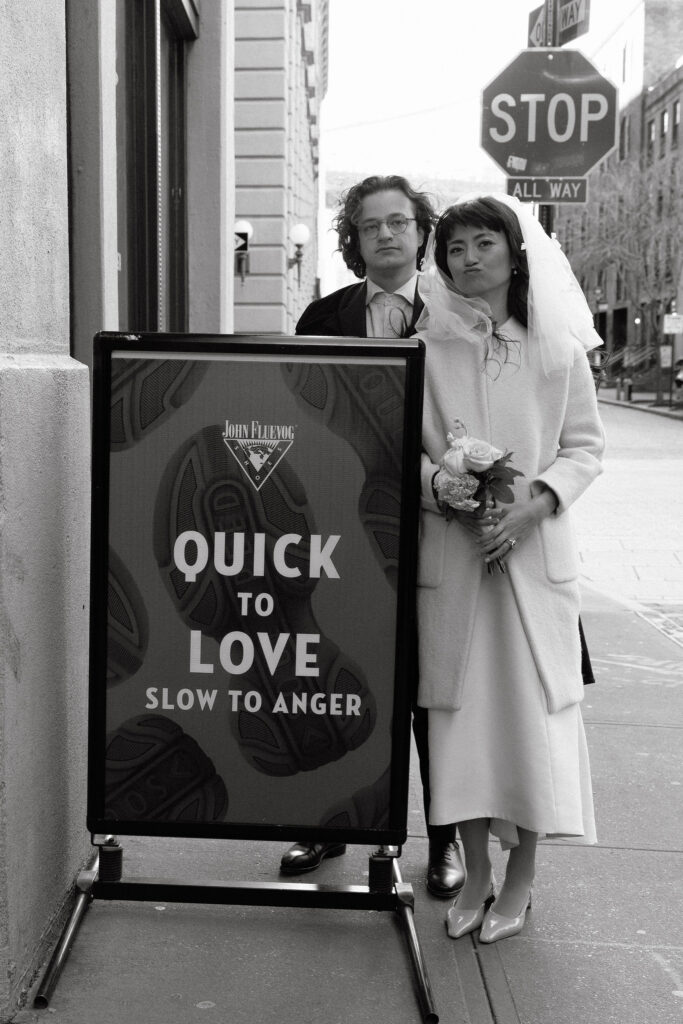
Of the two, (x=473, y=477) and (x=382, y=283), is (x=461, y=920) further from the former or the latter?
(x=382, y=283)

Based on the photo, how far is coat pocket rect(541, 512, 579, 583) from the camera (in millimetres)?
3291

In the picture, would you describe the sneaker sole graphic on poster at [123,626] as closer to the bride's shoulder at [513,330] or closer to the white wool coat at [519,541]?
the white wool coat at [519,541]

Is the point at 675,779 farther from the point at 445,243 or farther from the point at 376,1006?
the point at 445,243

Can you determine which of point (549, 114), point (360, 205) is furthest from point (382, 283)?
point (549, 114)

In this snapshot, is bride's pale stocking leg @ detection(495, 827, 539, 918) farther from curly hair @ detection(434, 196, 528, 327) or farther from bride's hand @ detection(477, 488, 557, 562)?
curly hair @ detection(434, 196, 528, 327)

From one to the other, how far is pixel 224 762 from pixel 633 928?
132 centimetres

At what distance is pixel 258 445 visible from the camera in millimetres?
3047

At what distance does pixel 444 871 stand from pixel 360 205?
213 cm

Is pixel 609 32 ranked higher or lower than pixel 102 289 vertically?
higher

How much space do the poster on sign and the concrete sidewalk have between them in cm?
34

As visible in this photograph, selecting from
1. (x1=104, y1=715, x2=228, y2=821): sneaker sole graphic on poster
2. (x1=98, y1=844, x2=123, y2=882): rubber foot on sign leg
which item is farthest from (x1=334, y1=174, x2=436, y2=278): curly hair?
(x1=98, y1=844, x2=123, y2=882): rubber foot on sign leg

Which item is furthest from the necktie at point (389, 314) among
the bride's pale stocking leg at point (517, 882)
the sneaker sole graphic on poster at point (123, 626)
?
the bride's pale stocking leg at point (517, 882)

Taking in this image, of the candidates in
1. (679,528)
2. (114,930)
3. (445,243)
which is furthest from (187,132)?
(679,528)

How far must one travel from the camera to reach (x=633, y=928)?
3.47m
